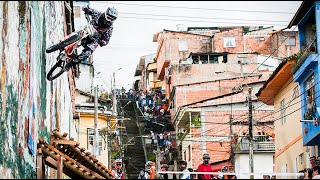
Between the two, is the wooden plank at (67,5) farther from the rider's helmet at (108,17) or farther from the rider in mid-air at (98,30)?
the rider's helmet at (108,17)

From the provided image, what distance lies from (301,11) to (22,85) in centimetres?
1980

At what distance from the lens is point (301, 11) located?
34031 mm

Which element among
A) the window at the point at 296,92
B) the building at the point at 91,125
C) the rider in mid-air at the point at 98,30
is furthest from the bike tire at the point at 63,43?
the building at the point at 91,125

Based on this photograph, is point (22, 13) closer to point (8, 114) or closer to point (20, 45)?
point (20, 45)

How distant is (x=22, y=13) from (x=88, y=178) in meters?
3.79

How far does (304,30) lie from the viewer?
1391 inches

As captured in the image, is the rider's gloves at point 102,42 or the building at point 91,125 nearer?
the rider's gloves at point 102,42

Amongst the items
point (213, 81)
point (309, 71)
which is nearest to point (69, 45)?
point (309, 71)

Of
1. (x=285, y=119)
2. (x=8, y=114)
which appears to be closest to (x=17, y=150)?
(x=8, y=114)

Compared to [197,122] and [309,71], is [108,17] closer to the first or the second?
[309,71]

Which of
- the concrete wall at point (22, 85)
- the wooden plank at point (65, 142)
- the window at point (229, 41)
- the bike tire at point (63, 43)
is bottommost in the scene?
the wooden plank at point (65, 142)

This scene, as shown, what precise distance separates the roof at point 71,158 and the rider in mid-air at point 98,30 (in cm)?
216

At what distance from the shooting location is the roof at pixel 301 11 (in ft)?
107

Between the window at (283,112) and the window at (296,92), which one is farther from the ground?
the window at (296,92)
